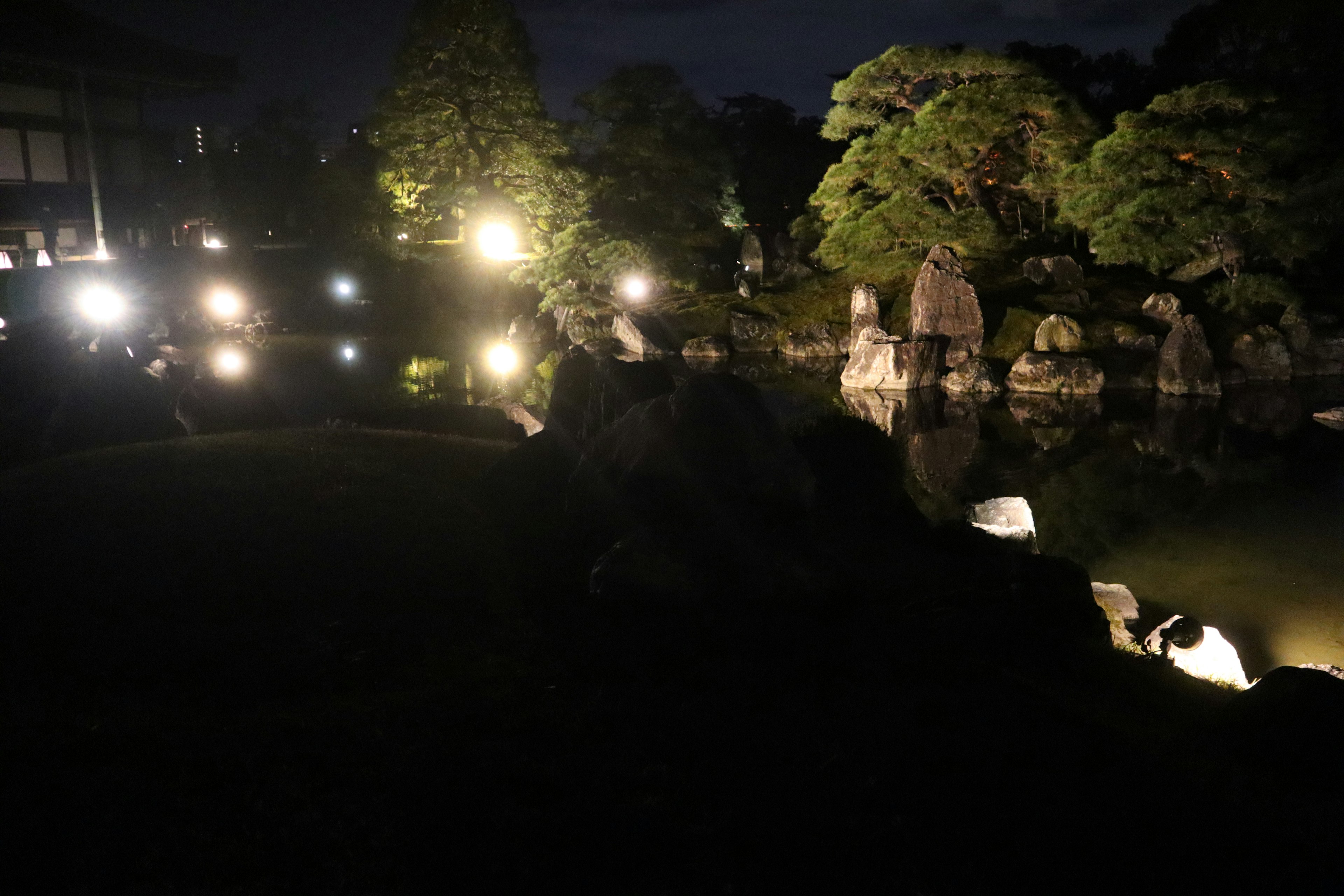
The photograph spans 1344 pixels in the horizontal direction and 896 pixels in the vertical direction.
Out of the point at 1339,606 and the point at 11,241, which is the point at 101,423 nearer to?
the point at 1339,606

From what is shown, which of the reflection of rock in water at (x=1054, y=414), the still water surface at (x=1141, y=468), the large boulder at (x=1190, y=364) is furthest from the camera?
the large boulder at (x=1190, y=364)

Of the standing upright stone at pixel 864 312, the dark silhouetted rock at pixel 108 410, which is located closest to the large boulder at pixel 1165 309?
the standing upright stone at pixel 864 312

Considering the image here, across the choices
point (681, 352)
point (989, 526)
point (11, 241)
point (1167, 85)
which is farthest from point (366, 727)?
point (1167, 85)

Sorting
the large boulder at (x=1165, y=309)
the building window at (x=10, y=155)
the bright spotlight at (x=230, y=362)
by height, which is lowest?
the bright spotlight at (x=230, y=362)

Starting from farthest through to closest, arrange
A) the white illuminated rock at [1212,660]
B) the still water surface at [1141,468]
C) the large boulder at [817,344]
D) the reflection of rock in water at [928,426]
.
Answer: the large boulder at [817,344], the reflection of rock in water at [928,426], the still water surface at [1141,468], the white illuminated rock at [1212,660]

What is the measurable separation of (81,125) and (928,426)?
123ft

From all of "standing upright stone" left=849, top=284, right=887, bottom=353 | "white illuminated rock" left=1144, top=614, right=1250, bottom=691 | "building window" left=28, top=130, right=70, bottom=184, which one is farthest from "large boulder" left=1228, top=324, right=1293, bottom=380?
"building window" left=28, top=130, right=70, bottom=184

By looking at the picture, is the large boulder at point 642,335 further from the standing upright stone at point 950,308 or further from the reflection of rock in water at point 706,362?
the standing upright stone at point 950,308

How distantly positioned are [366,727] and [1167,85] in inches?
1730

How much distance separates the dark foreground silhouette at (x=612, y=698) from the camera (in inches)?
176

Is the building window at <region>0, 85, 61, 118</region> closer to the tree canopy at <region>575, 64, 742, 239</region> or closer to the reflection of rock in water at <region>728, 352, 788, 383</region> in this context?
the tree canopy at <region>575, 64, 742, 239</region>

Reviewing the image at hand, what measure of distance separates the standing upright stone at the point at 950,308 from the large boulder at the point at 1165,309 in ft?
17.9

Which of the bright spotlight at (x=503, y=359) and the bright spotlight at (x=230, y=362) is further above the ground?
the bright spotlight at (x=230, y=362)

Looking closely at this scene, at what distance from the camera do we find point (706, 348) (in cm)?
3722
